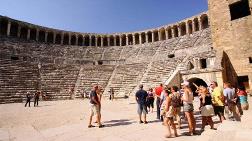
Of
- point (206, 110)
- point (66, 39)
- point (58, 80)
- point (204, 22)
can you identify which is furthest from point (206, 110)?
point (66, 39)

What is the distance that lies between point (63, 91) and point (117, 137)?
65.7 ft

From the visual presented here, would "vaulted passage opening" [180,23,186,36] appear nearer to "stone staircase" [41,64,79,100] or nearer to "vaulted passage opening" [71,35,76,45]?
Result: "vaulted passage opening" [71,35,76,45]

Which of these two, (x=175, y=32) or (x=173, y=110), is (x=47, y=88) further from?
(x=175, y=32)

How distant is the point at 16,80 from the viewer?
24531mm

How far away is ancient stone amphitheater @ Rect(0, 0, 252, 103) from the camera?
905 inches

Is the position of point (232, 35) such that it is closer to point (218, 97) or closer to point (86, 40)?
point (218, 97)

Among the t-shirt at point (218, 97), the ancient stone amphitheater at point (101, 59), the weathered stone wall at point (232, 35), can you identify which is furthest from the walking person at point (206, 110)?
the weathered stone wall at point (232, 35)

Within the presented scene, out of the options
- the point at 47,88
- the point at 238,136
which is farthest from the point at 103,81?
the point at 238,136

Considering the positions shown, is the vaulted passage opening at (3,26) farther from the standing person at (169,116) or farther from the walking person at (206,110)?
the walking person at (206,110)

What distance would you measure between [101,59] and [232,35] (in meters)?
22.8

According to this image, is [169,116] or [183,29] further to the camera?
[183,29]

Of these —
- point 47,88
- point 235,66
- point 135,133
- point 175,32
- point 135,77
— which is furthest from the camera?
point 175,32

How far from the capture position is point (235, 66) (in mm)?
21500

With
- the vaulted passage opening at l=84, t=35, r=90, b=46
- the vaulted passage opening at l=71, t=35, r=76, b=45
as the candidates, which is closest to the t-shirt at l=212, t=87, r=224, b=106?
the vaulted passage opening at l=84, t=35, r=90, b=46
